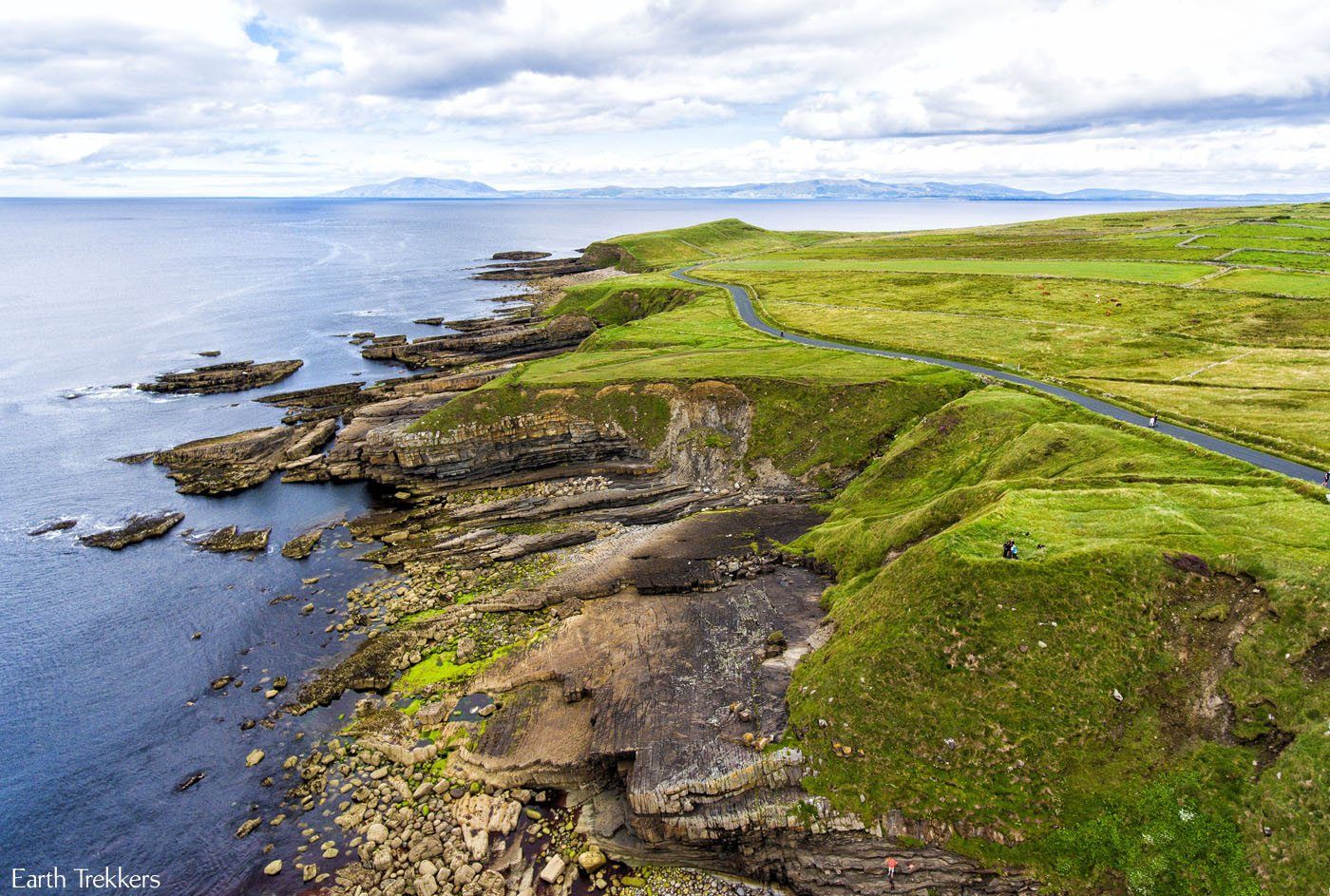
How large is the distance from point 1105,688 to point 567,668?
2994cm

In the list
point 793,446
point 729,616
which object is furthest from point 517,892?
point 793,446

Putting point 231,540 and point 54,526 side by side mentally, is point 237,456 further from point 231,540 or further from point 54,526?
point 231,540

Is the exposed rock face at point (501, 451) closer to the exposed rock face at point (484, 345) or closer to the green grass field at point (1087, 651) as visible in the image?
the green grass field at point (1087, 651)

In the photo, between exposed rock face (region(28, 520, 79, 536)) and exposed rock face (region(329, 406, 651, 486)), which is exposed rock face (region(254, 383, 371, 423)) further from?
exposed rock face (region(28, 520, 79, 536))

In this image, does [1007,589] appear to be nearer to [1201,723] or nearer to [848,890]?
[1201,723]

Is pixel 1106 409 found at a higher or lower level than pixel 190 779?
higher

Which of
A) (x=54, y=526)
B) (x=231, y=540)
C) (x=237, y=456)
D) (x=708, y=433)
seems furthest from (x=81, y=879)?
(x=708, y=433)

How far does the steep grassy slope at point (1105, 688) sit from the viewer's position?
2633 centimetres

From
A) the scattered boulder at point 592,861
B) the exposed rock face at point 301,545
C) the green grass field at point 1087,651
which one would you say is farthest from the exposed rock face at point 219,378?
the scattered boulder at point 592,861

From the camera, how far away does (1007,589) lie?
112ft

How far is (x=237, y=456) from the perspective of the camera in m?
81.9

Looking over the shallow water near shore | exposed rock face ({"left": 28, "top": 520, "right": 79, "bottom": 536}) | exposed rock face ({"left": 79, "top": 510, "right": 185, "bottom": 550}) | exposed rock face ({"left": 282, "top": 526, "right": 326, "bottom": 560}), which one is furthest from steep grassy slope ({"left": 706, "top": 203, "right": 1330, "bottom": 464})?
exposed rock face ({"left": 28, "top": 520, "right": 79, "bottom": 536})

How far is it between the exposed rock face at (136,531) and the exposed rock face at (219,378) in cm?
4869

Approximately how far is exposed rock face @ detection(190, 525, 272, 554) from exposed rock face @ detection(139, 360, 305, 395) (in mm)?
55609
